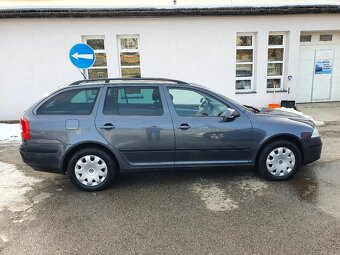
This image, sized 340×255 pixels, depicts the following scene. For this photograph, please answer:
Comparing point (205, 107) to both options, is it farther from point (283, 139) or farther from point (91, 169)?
point (91, 169)

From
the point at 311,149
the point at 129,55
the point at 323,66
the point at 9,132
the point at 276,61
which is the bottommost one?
the point at 9,132

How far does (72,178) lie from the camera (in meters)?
4.48

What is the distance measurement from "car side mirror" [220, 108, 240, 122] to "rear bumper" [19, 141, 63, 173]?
2.42 meters

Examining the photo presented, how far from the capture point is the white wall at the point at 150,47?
30.9ft

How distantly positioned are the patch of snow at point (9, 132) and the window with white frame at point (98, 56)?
2884 millimetres

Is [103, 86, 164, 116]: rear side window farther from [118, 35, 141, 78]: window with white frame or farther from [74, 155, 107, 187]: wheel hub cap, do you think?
[118, 35, 141, 78]: window with white frame

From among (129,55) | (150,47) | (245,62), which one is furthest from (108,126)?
(245,62)

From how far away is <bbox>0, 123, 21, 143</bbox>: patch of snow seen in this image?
7.64 metres

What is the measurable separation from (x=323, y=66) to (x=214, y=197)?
8.81m

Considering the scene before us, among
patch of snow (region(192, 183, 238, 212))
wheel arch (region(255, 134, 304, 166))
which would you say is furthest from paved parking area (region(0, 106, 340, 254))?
wheel arch (region(255, 134, 304, 166))

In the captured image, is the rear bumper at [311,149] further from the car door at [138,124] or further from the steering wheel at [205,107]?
the car door at [138,124]

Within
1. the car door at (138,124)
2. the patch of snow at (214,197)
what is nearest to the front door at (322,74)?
the patch of snow at (214,197)

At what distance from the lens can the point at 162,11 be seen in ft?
30.4

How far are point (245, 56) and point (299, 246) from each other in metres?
8.27
